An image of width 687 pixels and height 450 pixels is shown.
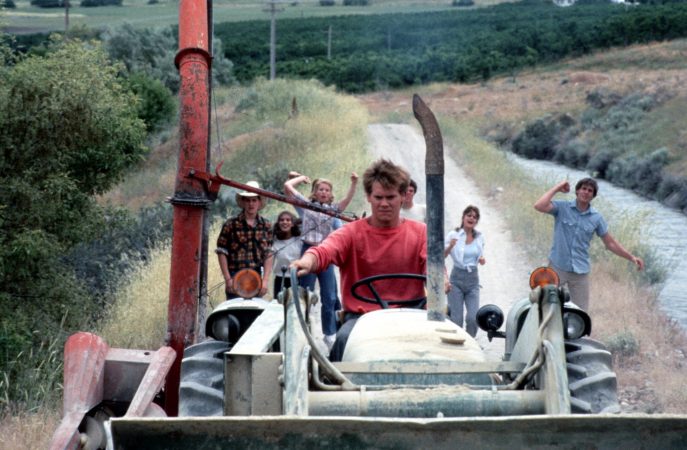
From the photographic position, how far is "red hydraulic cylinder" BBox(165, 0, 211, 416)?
8.20 meters

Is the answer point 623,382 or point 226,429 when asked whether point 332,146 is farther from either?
point 226,429

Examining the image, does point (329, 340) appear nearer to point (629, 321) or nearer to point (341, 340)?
point (629, 321)

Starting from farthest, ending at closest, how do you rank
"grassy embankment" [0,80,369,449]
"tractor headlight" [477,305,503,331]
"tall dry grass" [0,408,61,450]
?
"grassy embankment" [0,80,369,449] → "tall dry grass" [0,408,61,450] → "tractor headlight" [477,305,503,331]

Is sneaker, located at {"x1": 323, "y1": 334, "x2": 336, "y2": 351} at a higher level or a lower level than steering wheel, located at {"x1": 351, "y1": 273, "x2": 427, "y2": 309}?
lower

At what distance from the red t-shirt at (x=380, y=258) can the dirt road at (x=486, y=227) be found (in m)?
3.91

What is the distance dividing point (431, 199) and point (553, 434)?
1.94m

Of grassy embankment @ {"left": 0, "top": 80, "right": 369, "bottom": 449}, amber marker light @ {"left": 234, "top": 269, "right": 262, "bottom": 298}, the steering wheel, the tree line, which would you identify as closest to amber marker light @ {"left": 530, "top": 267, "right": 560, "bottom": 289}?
the steering wheel

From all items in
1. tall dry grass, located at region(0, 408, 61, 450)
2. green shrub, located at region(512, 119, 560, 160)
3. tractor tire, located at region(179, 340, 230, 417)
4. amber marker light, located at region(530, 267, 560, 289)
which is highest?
green shrub, located at region(512, 119, 560, 160)

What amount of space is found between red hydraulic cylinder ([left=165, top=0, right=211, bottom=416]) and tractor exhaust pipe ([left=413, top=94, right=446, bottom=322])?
111 inches

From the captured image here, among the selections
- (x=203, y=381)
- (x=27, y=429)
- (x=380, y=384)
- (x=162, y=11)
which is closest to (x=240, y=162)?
(x=27, y=429)

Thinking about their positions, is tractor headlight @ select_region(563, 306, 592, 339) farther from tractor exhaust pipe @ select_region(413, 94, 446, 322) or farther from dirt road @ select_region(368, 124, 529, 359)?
dirt road @ select_region(368, 124, 529, 359)

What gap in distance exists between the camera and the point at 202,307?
29.5ft

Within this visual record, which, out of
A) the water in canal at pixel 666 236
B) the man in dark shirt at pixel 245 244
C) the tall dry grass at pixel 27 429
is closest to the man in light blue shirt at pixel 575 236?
the man in dark shirt at pixel 245 244

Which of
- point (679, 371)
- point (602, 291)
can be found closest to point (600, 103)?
point (602, 291)
